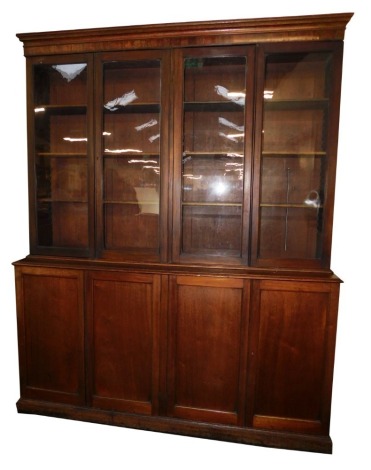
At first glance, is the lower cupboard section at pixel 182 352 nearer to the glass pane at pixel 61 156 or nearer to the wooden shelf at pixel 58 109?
the glass pane at pixel 61 156

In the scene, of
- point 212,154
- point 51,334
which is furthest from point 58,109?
point 51,334

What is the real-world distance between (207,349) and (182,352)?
6.2 inches

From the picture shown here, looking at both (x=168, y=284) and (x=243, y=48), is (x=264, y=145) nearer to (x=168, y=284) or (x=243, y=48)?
(x=243, y=48)

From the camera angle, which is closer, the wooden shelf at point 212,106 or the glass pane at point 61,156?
the wooden shelf at point 212,106

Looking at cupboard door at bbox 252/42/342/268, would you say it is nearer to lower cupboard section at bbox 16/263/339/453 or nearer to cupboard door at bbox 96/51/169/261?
lower cupboard section at bbox 16/263/339/453

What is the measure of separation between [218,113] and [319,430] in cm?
202

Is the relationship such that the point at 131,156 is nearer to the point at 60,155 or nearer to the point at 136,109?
the point at 136,109

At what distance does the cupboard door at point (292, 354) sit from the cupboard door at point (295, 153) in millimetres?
189

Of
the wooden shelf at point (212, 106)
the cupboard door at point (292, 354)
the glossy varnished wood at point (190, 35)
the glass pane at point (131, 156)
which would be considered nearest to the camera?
the glossy varnished wood at point (190, 35)

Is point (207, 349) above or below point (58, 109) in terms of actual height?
below

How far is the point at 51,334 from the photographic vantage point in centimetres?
213

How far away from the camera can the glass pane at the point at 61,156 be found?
6.93 ft

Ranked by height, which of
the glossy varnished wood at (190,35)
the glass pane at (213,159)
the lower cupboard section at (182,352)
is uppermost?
the glossy varnished wood at (190,35)

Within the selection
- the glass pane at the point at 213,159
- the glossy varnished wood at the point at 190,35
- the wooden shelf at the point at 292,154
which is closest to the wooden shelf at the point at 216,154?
the glass pane at the point at 213,159
